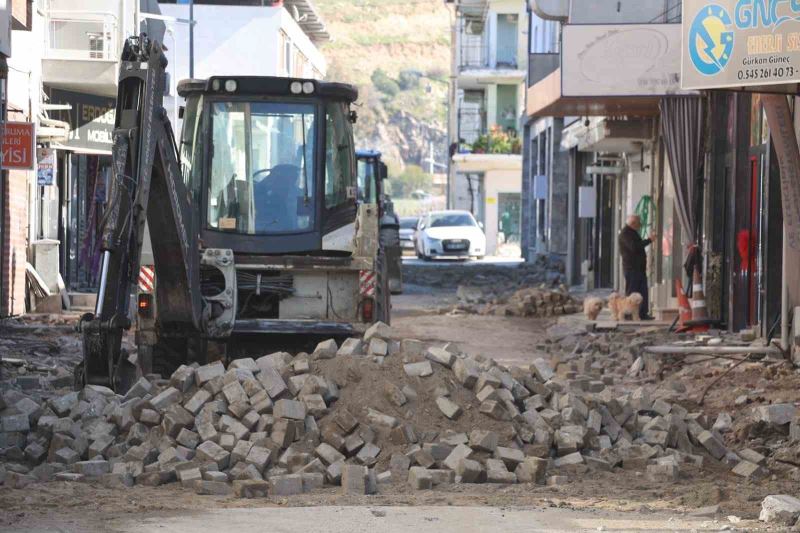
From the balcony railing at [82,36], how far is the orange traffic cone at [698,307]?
504 inches

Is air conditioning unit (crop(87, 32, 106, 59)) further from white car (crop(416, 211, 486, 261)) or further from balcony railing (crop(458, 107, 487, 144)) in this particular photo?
balcony railing (crop(458, 107, 487, 144))

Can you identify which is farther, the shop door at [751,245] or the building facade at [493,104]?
the building facade at [493,104]

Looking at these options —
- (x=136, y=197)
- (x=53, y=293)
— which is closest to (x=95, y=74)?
(x=53, y=293)

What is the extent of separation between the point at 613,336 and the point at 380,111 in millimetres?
125346

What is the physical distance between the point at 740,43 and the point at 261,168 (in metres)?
5.05

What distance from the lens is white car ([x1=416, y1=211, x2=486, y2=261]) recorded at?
46656 mm

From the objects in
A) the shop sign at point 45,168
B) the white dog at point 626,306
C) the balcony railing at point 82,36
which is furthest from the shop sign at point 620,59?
the balcony railing at point 82,36

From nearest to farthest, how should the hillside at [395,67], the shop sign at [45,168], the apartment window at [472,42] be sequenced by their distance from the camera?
the shop sign at [45,168] → the apartment window at [472,42] → the hillside at [395,67]

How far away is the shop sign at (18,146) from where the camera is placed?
63.8ft

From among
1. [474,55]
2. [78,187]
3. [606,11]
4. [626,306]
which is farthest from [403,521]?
[474,55]

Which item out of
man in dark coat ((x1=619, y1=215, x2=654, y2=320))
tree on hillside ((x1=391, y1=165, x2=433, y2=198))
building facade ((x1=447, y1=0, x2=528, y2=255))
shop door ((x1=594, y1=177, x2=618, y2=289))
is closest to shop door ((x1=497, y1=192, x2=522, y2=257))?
building facade ((x1=447, y1=0, x2=528, y2=255))

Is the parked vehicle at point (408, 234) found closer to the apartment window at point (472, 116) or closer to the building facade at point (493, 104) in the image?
the building facade at point (493, 104)

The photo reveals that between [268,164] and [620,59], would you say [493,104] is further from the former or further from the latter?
[268,164]

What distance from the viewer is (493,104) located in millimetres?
58125
